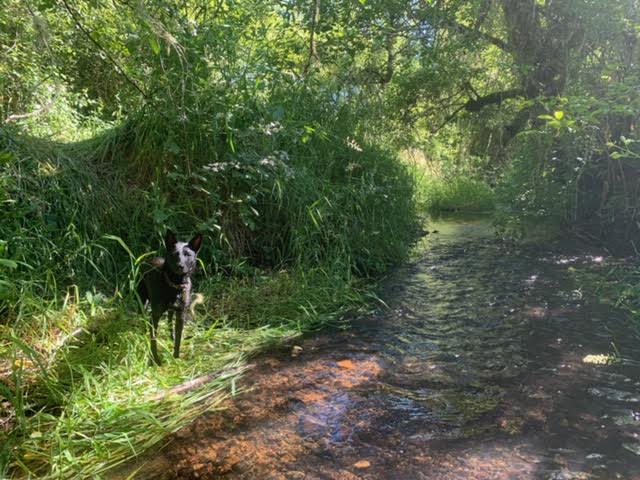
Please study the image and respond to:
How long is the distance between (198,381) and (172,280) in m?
0.69

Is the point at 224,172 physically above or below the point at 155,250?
above

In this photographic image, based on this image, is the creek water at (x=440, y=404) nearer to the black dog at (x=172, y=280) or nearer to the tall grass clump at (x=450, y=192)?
the black dog at (x=172, y=280)

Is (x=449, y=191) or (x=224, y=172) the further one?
(x=449, y=191)

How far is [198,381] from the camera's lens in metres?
3.02

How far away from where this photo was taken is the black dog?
9.36ft

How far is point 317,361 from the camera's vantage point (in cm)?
347

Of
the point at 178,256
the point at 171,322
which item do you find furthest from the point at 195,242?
the point at 171,322

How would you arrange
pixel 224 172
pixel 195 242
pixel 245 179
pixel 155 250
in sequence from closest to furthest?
pixel 195 242 → pixel 155 250 → pixel 224 172 → pixel 245 179

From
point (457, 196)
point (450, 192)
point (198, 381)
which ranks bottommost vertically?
point (198, 381)

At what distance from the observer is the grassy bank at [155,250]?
8.21ft

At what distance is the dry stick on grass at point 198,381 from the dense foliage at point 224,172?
72 mm

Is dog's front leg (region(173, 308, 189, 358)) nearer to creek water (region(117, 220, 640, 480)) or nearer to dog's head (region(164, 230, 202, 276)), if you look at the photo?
dog's head (region(164, 230, 202, 276))

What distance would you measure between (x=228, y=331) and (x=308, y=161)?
8.24 ft

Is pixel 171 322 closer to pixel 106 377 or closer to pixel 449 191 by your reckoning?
pixel 106 377
